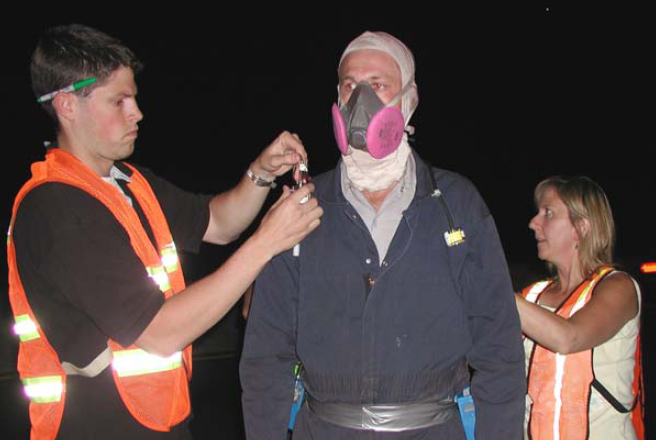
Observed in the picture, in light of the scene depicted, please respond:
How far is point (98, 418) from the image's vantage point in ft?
7.75

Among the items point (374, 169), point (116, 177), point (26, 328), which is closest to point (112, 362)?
point (26, 328)

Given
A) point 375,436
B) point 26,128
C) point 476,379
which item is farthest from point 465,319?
point 26,128

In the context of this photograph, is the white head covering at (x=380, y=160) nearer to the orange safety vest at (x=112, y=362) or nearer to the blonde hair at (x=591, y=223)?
the orange safety vest at (x=112, y=362)

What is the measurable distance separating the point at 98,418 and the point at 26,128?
18.4 m

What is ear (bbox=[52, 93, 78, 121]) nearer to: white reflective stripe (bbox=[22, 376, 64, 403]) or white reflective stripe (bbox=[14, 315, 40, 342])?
white reflective stripe (bbox=[14, 315, 40, 342])

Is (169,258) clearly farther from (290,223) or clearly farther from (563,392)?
(563,392)

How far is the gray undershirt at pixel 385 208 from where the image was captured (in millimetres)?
2295

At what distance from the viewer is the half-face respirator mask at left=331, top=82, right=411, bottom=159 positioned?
2.31 metres

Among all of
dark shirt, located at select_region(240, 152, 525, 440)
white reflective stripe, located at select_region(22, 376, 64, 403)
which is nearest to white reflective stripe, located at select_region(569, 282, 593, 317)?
dark shirt, located at select_region(240, 152, 525, 440)

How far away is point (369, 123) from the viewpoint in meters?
2.30

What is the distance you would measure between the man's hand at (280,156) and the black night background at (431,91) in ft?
34.4

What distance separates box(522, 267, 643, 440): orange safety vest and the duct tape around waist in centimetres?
94

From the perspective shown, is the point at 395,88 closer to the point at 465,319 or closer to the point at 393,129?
the point at 393,129

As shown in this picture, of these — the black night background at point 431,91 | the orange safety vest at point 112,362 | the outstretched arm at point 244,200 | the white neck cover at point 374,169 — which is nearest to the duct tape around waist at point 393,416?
the orange safety vest at point 112,362
